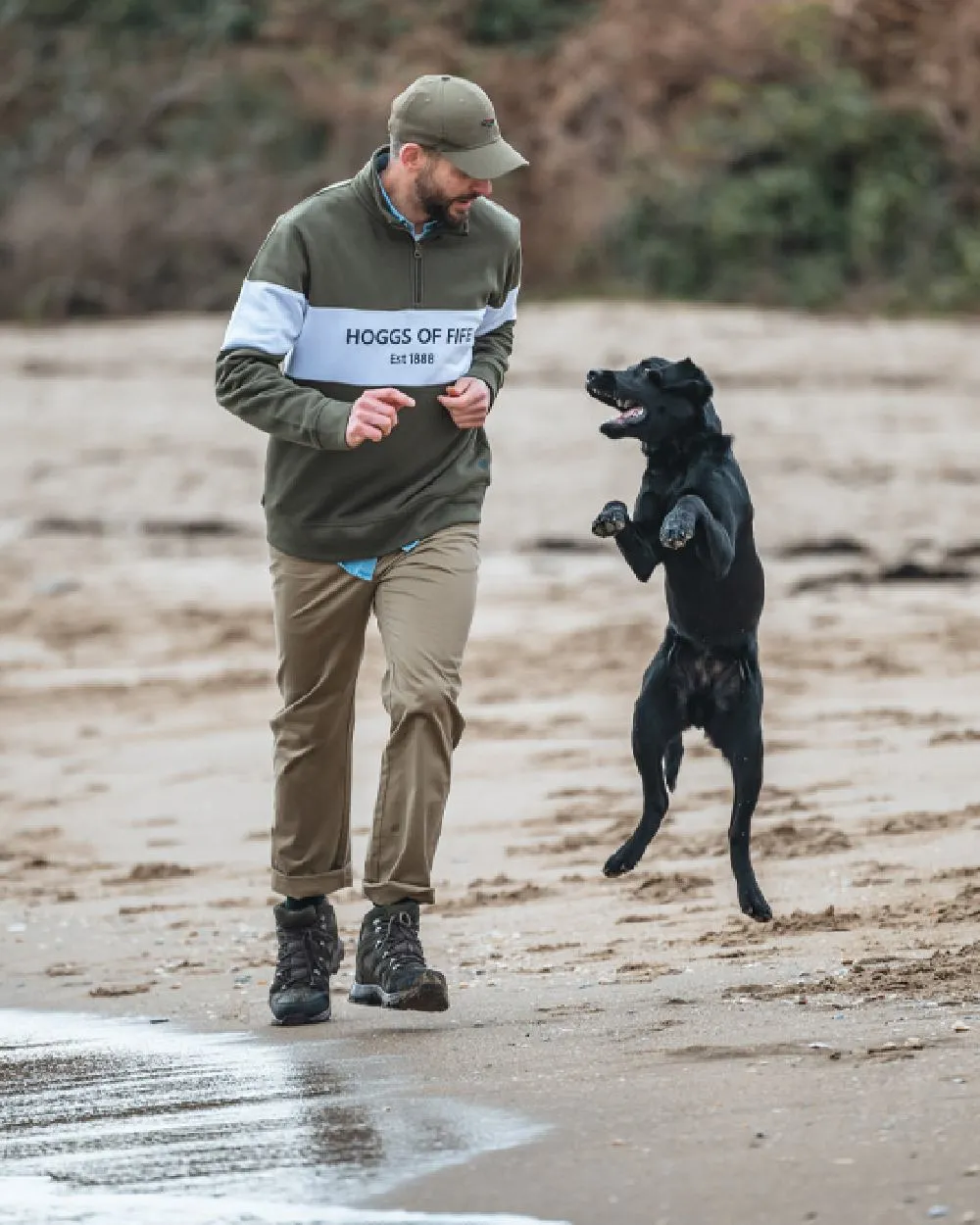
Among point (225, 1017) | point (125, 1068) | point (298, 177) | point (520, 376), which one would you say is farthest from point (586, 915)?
point (298, 177)

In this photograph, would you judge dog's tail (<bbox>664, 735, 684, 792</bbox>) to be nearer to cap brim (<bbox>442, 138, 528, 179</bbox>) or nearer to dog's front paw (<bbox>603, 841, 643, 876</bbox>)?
dog's front paw (<bbox>603, 841, 643, 876</bbox>)

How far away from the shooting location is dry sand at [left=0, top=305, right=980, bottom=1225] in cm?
430

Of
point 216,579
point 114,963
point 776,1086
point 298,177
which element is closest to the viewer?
point 776,1086

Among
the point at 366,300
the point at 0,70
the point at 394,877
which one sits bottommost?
the point at 394,877

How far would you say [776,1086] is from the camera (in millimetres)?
4379

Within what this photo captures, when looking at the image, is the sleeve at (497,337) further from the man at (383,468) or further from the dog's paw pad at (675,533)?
the dog's paw pad at (675,533)

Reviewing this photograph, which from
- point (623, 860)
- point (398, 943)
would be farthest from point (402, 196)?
point (398, 943)

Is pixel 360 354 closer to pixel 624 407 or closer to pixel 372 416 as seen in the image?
pixel 372 416

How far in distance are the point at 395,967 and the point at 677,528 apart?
1206 millimetres

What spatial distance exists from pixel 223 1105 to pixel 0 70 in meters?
21.6

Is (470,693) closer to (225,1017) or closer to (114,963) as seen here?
(114,963)

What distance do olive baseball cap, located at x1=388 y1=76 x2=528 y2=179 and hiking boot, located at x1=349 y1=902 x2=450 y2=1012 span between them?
5.05 feet

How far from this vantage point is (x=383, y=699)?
5.29 m

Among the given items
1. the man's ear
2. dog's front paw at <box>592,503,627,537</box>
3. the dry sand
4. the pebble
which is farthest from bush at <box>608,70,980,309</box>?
dog's front paw at <box>592,503,627,537</box>
